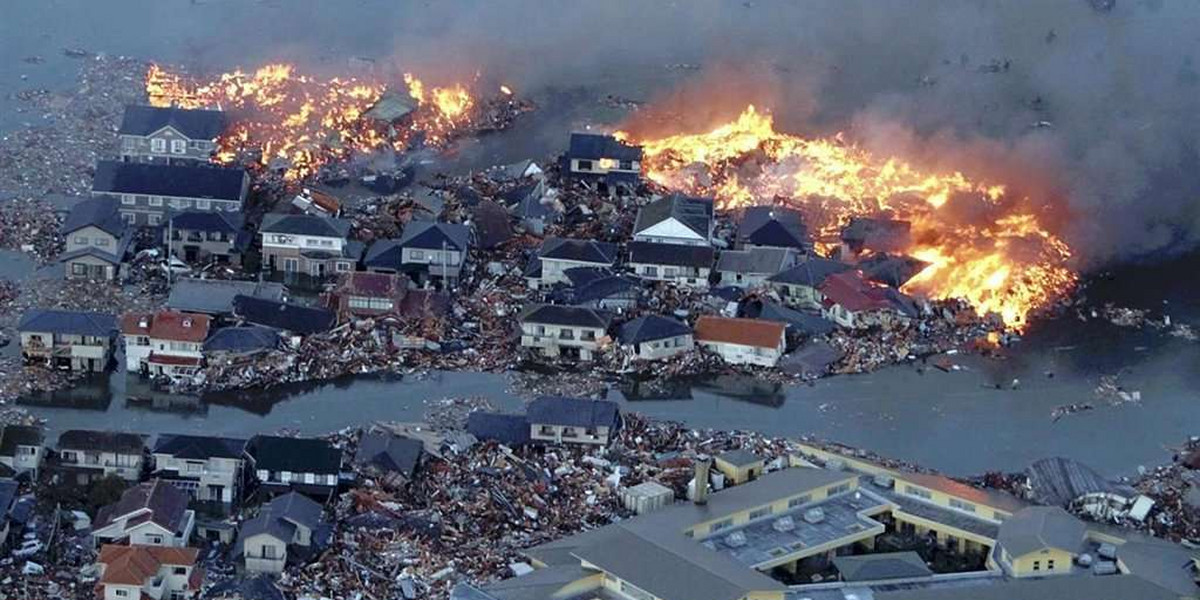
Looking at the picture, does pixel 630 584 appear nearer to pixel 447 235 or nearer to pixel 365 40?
pixel 447 235

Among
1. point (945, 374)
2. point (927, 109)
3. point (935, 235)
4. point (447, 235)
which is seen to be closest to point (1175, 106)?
point (927, 109)

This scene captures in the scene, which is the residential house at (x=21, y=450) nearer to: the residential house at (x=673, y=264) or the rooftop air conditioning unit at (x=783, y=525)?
the rooftop air conditioning unit at (x=783, y=525)

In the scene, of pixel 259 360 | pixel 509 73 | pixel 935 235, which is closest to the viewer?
pixel 259 360

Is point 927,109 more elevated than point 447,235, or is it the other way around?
point 927,109

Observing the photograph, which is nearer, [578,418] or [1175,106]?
[578,418]

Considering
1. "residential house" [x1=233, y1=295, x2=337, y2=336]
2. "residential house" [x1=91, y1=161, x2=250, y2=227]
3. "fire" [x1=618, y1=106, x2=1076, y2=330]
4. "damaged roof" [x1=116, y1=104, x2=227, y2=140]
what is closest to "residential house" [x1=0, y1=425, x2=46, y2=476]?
"residential house" [x1=233, y1=295, x2=337, y2=336]

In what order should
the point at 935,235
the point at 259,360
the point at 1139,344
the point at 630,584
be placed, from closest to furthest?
the point at 630,584 → the point at 259,360 → the point at 1139,344 → the point at 935,235
